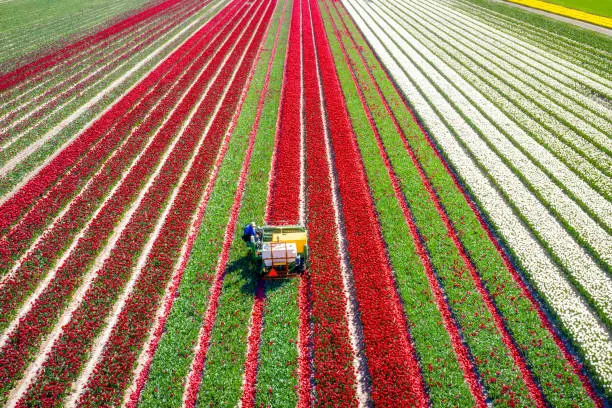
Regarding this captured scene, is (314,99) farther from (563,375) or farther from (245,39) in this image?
(563,375)

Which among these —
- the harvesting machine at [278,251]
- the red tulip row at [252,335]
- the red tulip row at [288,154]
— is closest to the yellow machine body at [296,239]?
the harvesting machine at [278,251]

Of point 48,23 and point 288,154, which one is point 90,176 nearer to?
point 288,154

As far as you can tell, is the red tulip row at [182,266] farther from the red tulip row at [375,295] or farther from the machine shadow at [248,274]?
the red tulip row at [375,295]

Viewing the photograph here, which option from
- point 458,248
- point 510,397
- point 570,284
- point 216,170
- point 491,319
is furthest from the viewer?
point 216,170

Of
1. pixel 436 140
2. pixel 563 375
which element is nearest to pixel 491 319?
pixel 563 375


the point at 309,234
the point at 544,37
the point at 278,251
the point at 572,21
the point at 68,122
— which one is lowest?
the point at 309,234

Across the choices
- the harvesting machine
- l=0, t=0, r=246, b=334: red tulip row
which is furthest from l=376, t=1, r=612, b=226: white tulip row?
l=0, t=0, r=246, b=334: red tulip row

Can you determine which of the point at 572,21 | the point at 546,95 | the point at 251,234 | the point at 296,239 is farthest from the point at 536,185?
the point at 572,21
